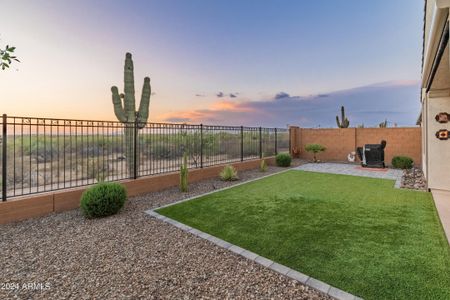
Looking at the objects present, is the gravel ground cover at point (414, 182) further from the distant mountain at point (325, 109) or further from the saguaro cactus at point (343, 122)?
the saguaro cactus at point (343, 122)

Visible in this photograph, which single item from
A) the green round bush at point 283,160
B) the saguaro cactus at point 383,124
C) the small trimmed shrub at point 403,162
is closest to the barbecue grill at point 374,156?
the small trimmed shrub at point 403,162

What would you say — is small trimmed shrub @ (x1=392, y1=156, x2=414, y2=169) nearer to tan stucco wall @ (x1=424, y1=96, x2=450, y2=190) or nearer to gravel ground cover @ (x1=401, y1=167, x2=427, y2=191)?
gravel ground cover @ (x1=401, y1=167, x2=427, y2=191)

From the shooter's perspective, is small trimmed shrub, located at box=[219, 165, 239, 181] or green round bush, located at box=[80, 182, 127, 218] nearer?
green round bush, located at box=[80, 182, 127, 218]

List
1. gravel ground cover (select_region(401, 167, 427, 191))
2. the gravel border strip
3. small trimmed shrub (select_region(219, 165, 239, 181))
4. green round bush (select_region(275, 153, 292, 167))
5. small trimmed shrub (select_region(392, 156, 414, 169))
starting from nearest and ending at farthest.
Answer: the gravel border strip, gravel ground cover (select_region(401, 167, 427, 191)), small trimmed shrub (select_region(219, 165, 239, 181)), small trimmed shrub (select_region(392, 156, 414, 169)), green round bush (select_region(275, 153, 292, 167))

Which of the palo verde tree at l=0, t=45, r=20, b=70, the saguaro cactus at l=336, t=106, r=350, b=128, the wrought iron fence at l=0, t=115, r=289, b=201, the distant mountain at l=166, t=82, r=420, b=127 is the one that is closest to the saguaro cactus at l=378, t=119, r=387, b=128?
the distant mountain at l=166, t=82, r=420, b=127

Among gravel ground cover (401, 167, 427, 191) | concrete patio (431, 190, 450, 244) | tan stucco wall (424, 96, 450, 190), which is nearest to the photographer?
concrete patio (431, 190, 450, 244)

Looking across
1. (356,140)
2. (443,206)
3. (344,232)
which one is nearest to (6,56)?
(344,232)

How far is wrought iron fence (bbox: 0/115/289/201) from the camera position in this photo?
4898 mm

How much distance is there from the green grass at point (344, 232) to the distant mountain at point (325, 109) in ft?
29.3

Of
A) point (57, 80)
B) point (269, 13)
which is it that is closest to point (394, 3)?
point (269, 13)

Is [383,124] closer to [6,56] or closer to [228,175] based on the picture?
[228,175]

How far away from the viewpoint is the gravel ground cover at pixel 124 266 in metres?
2.24

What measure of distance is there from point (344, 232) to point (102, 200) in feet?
15.3

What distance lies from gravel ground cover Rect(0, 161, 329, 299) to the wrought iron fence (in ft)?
5.95
